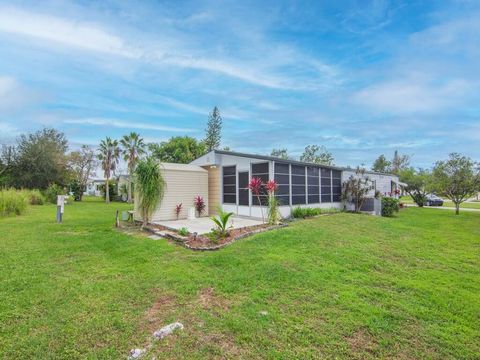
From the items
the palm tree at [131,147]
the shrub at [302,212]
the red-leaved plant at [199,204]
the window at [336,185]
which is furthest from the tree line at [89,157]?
the red-leaved plant at [199,204]

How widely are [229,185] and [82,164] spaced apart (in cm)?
2769

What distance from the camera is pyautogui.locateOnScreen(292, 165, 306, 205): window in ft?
38.5

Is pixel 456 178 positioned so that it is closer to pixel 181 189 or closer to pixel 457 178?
pixel 457 178

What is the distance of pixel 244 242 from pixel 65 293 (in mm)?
4100

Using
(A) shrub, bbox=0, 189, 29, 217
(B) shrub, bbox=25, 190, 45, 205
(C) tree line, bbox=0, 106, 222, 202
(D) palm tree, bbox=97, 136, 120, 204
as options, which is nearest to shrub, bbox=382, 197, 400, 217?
(C) tree line, bbox=0, 106, 222, 202

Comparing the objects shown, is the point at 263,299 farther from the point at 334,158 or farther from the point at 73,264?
the point at 334,158

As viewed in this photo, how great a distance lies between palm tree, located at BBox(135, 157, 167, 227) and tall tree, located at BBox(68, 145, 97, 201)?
2517cm

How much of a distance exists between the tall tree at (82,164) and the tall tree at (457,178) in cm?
3467

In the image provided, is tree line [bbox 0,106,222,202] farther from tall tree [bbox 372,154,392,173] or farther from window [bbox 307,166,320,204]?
tall tree [bbox 372,154,392,173]

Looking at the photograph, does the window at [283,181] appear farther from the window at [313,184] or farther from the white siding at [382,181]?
the white siding at [382,181]

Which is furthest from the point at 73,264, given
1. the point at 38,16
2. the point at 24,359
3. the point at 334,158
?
the point at 334,158

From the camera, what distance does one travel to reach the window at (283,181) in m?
10.9

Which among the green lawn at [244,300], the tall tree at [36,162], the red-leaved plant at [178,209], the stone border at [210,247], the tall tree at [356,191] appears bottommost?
the green lawn at [244,300]

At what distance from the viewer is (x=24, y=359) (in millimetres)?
2371
